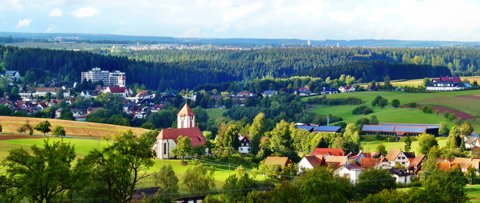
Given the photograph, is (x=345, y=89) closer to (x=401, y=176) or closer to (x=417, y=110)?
(x=417, y=110)

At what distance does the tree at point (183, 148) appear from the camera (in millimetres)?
57219

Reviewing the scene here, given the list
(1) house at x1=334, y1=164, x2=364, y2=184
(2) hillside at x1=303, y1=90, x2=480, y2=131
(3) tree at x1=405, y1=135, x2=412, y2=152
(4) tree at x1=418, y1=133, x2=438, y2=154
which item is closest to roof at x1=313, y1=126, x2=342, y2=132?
(2) hillside at x1=303, y1=90, x2=480, y2=131

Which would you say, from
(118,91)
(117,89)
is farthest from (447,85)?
(117,89)

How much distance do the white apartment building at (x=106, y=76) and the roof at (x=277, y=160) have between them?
301 ft

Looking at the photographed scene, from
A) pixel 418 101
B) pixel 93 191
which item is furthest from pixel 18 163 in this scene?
pixel 418 101

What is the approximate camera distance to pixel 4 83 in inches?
4700

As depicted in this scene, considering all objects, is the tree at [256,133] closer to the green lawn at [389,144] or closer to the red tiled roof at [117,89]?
the green lawn at [389,144]

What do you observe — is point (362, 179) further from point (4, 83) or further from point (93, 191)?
point (4, 83)

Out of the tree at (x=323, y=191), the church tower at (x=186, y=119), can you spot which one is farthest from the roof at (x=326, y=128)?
the tree at (x=323, y=191)

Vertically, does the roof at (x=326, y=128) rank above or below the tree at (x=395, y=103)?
below

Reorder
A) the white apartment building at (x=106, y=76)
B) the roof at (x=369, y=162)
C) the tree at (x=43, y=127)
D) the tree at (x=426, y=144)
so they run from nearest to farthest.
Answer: the roof at (x=369, y=162) < the tree at (x=43, y=127) < the tree at (x=426, y=144) < the white apartment building at (x=106, y=76)

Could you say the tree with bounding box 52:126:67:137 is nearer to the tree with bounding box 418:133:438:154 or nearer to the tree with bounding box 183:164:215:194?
the tree with bounding box 183:164:215:194

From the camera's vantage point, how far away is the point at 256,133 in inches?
2709

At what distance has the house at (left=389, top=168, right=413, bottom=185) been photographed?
51.1 meters
